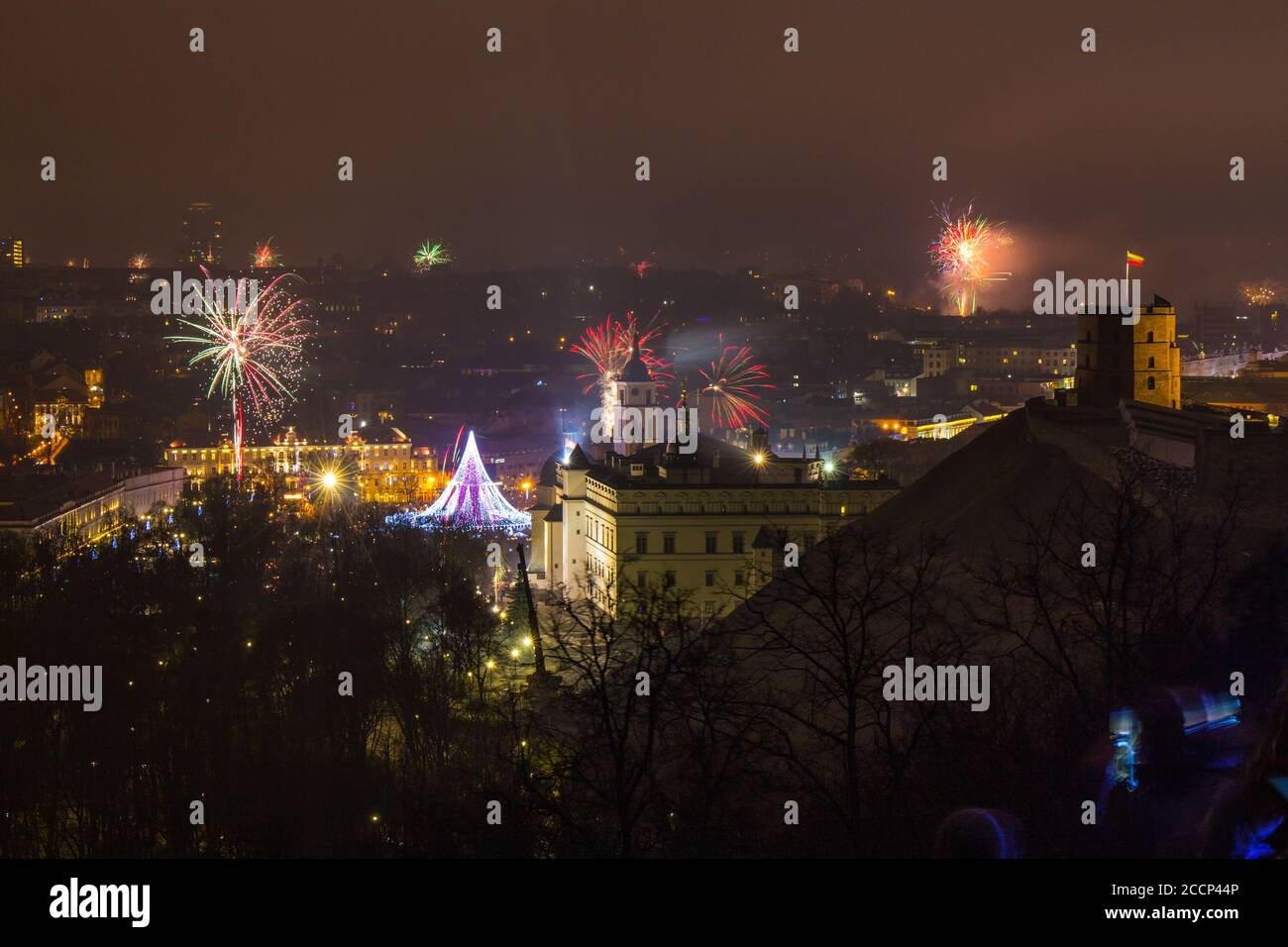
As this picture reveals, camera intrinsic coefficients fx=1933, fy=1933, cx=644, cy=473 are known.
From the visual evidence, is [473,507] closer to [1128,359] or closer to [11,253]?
[1128,359]

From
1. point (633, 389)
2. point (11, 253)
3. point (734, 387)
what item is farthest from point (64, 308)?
point (633, 389)
